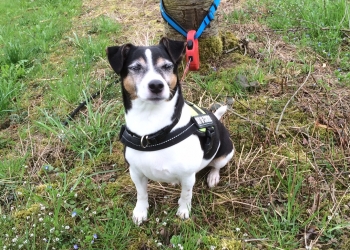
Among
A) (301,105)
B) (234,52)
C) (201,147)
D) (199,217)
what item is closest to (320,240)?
(199,217)

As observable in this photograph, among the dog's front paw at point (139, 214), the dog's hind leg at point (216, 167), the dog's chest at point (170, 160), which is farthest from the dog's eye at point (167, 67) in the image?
the dog's front paw at point (139, 214)

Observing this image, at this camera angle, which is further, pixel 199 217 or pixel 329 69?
pixel 329 69

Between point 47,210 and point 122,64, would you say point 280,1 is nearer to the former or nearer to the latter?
point 122,64

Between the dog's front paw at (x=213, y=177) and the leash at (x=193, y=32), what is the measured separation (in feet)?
3.81

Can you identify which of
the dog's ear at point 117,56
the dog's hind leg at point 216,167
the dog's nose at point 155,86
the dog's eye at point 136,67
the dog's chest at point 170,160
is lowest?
the dog's hind leg at point 216,167

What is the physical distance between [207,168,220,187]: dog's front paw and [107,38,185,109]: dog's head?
1.00 meters

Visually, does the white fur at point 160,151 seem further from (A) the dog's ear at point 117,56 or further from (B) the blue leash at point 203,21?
(B) the blue leash at point 203,21

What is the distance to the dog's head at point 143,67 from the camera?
2023 mm

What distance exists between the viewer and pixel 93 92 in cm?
403

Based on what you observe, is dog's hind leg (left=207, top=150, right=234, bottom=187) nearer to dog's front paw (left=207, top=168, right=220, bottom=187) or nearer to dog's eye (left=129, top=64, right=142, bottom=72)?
dog's front paw (left=207, top=168, right=220, bottom=187)

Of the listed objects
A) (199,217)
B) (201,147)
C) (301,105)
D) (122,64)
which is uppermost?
(122,64)

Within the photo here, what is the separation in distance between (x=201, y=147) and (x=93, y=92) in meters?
2.14

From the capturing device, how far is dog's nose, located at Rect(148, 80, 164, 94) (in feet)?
6.39

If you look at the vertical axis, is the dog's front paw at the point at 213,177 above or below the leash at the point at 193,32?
below
